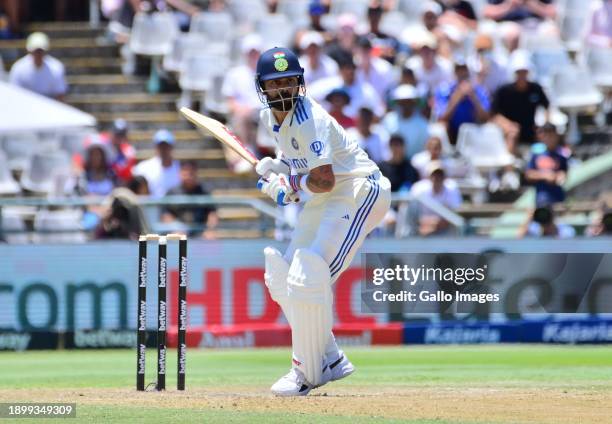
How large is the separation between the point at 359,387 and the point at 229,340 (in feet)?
16.5

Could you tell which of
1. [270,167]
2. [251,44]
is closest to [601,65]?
[251,44]

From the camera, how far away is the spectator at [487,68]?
55.1 ft

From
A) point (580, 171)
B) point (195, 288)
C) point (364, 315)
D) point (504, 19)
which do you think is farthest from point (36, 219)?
point (504, 19)

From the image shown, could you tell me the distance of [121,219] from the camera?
14.2 metres

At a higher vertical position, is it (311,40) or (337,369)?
(311,40)

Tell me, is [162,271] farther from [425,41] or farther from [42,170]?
[425,41]

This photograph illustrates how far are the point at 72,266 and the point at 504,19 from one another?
733 cm

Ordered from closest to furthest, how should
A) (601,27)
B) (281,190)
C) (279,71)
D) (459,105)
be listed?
(279,71)
(281,190)
(459,105)
(601,27)

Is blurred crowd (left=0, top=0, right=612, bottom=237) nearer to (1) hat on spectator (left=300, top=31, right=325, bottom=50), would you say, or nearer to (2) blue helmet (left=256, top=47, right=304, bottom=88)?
(1) hat on spectator (left=300, top=31, right=325, bottom=50)

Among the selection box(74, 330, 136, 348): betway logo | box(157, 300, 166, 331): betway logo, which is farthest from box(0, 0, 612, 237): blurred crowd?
box(157, 300, 166, 331): betway logo

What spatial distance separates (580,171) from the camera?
1570 centimetres

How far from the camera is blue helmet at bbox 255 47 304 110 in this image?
8414 mm

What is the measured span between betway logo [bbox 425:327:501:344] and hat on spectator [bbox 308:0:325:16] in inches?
213

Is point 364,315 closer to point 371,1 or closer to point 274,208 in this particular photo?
point 274,208
